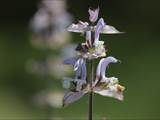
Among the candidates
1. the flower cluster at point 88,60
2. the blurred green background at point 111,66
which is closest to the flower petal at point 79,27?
the flower cluster at point 88,60

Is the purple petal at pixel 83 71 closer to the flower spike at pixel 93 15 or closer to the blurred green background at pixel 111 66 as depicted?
the flower spike at pixel 93 15

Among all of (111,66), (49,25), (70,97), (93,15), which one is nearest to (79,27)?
(93,15)

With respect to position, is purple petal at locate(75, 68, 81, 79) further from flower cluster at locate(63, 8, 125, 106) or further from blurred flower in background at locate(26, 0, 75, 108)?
blurred flower in background at locate(26, 0, 75, 108)

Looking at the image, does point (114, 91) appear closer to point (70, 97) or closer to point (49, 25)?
point (70, 97)

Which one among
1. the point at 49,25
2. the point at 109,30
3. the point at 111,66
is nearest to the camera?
the point at 109,30

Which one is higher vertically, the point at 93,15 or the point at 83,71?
the point at 93,15

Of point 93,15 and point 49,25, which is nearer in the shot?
point 93,15

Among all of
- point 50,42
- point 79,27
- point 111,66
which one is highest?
point 79,27

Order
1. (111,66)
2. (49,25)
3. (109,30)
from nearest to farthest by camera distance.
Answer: (109,30) < (49,25) < (111,66)
